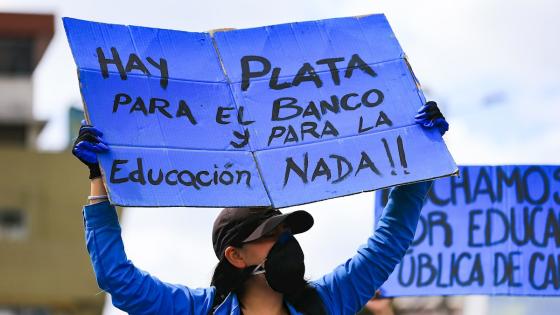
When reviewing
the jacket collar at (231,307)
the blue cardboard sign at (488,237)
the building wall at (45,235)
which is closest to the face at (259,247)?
the jacket collar at (231,307)

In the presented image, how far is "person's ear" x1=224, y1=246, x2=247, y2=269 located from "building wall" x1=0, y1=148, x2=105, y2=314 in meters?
24.9

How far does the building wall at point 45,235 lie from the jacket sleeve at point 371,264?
81.8ft

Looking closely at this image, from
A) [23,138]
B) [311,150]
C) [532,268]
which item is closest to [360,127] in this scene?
[311,150]

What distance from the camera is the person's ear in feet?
18.3

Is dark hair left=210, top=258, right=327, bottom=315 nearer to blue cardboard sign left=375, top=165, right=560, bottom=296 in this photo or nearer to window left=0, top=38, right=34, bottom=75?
blue cardboard sign left=375, top=165, right=560, bottom=296

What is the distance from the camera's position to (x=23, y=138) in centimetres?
3603

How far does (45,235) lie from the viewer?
1277 inches

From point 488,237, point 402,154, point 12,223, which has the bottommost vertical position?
point 402,154

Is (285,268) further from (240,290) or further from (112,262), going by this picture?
(112,262)

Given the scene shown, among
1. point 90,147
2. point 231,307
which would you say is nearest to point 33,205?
point 231,307

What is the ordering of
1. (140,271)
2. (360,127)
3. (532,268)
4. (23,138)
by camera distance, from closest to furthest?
(140,271) < (360,127) < (532,268) < (23,138)

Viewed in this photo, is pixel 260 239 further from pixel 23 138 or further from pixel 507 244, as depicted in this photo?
pixel 23 138

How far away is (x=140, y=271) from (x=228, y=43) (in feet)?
3.12

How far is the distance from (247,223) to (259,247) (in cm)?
9
